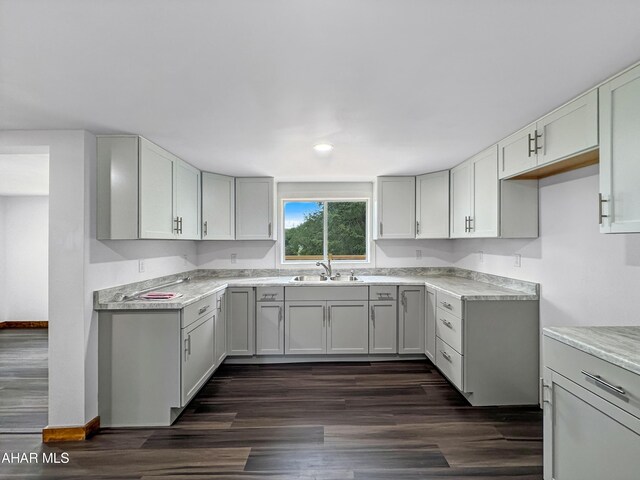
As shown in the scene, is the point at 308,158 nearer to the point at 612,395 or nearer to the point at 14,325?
the point at 612,395

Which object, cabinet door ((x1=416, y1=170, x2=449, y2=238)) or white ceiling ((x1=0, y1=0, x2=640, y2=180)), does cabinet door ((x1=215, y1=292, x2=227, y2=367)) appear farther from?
cabinet door ((x1=416, y1=170, x2=449, y2=238))

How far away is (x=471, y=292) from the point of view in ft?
9.52

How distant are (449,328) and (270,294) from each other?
191 centimetres

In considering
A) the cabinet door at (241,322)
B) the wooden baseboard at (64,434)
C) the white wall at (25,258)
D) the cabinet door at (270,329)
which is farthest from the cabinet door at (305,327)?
the white wall at (25,258)

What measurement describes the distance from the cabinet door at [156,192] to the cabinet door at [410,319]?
101 inches

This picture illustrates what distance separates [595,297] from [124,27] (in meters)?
2.97

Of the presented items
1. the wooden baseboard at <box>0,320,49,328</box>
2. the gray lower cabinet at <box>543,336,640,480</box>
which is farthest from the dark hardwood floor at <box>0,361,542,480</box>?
the wooden baseboard at <box>0,320,49,328</box>

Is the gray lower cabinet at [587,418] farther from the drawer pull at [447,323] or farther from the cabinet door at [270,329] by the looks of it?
the cabinet door at [270,329]

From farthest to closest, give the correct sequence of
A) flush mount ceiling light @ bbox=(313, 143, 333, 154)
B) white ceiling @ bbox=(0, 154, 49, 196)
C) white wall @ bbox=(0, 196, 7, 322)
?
white wall @ bbox=(0, 196, 7, 322)
white ceiling @ bbox=(0, 154, 49, 196)
flush mount ceiling light @ bbox=(313, 143, 333, 154)

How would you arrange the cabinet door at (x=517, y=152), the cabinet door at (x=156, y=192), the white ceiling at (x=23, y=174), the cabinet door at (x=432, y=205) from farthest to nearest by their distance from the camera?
the cabinet door at (x=432, y=205)
the white ceiling at (x=23, y=174)
the cabinet door at (x=156, y=192)
the cabinet door at (x=517, y=152)

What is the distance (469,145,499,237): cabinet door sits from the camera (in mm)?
2822

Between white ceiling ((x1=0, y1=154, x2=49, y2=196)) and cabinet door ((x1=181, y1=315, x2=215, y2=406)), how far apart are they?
2.04 m

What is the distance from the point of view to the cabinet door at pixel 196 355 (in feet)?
8.44

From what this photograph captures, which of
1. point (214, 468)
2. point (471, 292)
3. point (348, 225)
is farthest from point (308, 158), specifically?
point (214, 468)
